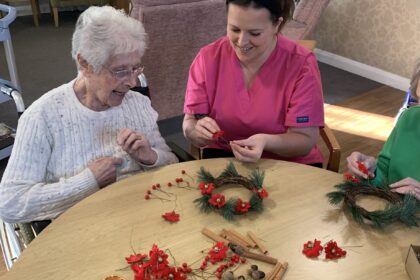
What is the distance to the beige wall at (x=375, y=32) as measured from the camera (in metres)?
3.95

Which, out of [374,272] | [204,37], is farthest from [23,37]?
[374,272]

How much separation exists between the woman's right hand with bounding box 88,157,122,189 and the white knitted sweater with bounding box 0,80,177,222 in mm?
20

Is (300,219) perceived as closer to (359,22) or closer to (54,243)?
(54,243)

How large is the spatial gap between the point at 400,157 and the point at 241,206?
59 centimetres

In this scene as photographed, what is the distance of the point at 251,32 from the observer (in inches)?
61.7

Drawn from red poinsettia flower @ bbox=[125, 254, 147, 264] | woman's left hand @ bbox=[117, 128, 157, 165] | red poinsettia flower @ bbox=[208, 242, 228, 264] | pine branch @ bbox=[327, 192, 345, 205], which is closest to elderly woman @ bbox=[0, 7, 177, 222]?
woman's left hand @ bbox=[117, 128, 157, 165]

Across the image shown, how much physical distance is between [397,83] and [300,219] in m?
3.30

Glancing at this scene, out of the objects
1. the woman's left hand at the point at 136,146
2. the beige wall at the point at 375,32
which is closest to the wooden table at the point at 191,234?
the woman's left hand at the point at 136,146

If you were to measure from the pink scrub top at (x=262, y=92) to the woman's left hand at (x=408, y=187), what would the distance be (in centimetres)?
41

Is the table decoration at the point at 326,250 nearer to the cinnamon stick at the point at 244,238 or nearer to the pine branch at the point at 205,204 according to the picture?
the cinnamon stick at the point at 244,238

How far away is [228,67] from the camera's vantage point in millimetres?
1711

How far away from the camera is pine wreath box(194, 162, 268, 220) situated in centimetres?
129

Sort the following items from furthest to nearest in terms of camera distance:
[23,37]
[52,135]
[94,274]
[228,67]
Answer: [23,37], [228,67], [52,135], [94,274]

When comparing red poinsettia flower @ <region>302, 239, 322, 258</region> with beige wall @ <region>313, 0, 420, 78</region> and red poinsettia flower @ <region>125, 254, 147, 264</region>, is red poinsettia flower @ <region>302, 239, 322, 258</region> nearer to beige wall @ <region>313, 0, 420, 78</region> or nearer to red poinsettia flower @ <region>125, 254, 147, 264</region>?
red poinsettia flower @ <region>125, 254, 147, 264</region>
